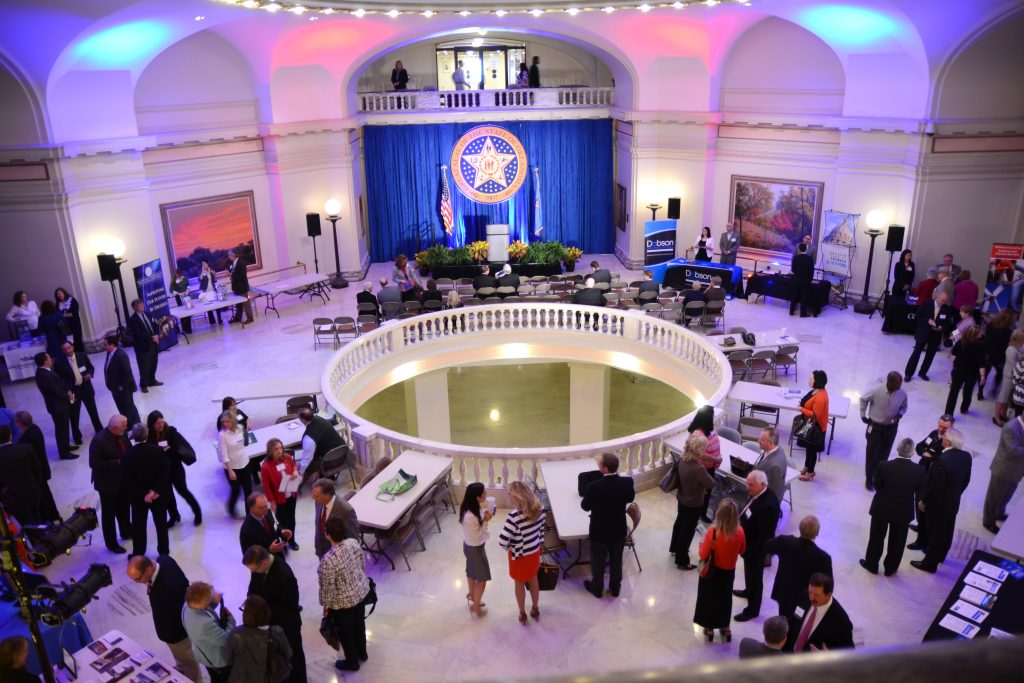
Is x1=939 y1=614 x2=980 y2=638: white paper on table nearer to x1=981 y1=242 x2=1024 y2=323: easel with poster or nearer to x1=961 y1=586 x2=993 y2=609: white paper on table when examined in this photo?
x1=961 y1=586 x2=993 y2=609: white paper on table

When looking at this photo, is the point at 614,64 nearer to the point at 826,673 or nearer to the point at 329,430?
the point at 329,430

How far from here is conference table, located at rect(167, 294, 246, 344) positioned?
14148mm

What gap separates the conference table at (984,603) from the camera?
5.26 metres

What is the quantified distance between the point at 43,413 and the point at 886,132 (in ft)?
48.8

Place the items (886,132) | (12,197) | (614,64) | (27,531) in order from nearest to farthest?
1. (27,531)
2. (12,197)
3. (886,132)
4. (614,64)

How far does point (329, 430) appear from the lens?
8391 millimetres

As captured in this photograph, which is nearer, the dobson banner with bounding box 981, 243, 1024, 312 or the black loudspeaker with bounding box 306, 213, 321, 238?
the dobson banner with bounding box 981, 243, 1024, 312

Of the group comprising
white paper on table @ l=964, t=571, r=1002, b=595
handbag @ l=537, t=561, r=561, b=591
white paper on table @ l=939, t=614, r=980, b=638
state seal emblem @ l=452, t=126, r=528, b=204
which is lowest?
handbag @ l=537, t=561, r=561, b=591

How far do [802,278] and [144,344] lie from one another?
11223 mm

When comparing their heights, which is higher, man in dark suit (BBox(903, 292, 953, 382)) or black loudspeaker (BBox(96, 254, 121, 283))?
black loudspeaker (BBox(96, 254, 121, 283))

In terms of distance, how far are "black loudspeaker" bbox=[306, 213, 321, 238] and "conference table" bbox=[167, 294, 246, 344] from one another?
3.15 metres

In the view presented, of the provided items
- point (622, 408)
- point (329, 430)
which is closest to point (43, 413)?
point (329, 430)

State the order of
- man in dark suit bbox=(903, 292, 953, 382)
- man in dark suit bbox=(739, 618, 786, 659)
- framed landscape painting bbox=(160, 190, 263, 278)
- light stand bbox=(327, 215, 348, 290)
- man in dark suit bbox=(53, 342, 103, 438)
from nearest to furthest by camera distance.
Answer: man in dark suit bbox=(739, 618, 786, 659) < man in dark suit bbox=(53, 342, 103, 438) < man in dark suit bbox=(903, 292, 953, 382) < framed landscape painting bbox=(160, 190, 263, 278) < light stand bbox=(327, 215, 348, 290)

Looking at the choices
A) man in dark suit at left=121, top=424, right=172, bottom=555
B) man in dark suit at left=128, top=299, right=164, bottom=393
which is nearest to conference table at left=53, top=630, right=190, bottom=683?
man in dark suit at left=121, top=424, right=172, bottom=555
